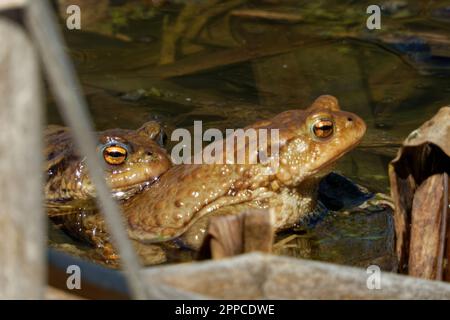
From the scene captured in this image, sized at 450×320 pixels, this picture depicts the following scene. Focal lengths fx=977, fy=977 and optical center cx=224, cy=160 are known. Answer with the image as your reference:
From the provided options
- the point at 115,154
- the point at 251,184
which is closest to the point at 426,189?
the point at 251,184

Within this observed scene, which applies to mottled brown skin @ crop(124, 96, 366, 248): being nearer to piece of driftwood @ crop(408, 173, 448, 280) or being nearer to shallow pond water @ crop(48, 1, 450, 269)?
shallow pond water @ crop(48, 1, 450, 269)

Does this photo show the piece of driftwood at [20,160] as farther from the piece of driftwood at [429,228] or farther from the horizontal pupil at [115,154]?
the horizontal pupil at [115,154]

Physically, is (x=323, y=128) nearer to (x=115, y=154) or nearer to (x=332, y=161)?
(x=332, y=161)

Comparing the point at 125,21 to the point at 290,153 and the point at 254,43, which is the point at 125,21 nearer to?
the point at 254,43

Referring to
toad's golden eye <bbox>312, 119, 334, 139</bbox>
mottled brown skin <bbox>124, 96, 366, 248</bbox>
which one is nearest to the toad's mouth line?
mottled brown skin <bbox>124, 96, 366, 248</bbox>

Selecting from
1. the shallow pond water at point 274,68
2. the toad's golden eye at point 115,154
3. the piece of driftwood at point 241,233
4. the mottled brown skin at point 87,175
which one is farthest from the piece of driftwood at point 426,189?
the toad's golden eye at point 115,154
